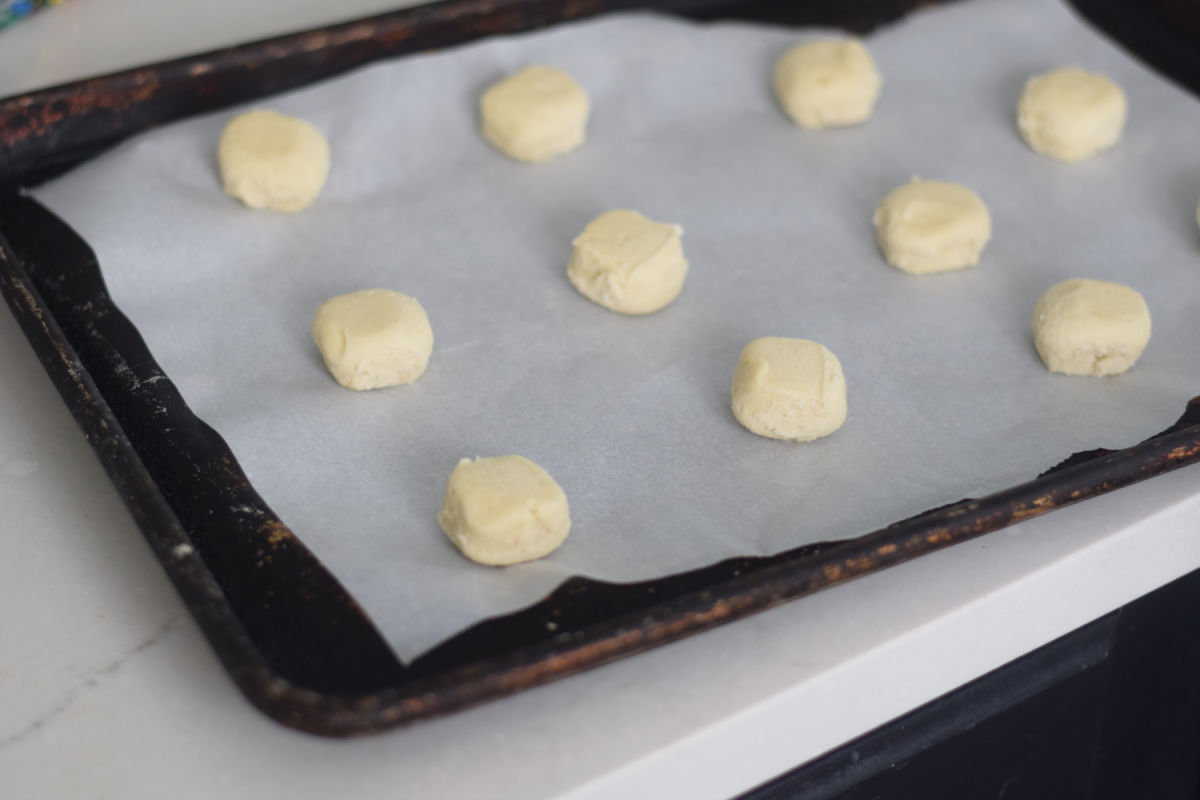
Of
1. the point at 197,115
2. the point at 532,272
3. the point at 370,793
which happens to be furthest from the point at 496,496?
the point at 197,115

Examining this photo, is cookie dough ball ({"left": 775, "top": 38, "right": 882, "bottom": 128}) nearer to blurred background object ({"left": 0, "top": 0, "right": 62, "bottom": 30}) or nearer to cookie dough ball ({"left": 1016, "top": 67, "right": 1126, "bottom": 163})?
cookie dough ball ({"left": 1016, "top": 67, "right": 1126, "bottom": 163})

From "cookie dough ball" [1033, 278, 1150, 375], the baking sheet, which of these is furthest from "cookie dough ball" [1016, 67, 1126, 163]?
"cookie dough ball" [1033, 278, 1150, 375]

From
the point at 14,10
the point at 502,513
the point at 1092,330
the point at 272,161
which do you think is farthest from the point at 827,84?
the point at 14,10

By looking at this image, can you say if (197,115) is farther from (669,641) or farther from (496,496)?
(669,641)

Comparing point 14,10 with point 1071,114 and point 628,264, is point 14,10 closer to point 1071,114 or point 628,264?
point 628,264

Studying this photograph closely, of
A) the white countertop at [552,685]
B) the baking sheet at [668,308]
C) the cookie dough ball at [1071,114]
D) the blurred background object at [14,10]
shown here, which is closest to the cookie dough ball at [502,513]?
the baking sheet at [668,308]
